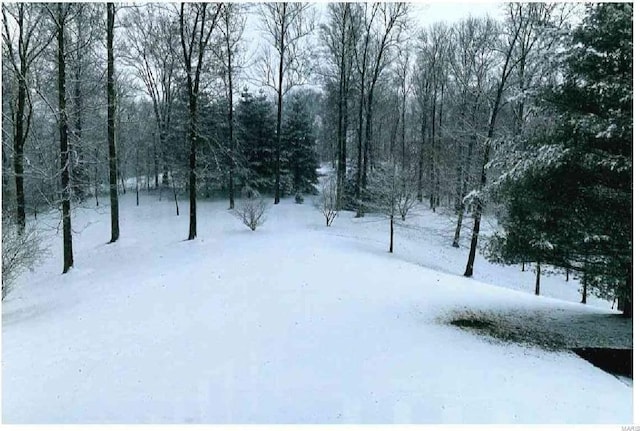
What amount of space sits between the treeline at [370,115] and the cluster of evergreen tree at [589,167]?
25 mm

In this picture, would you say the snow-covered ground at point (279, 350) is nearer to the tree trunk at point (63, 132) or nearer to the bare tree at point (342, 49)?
the tree trunk at point (63, 132)

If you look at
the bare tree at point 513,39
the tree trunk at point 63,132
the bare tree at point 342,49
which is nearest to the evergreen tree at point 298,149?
the bare tree at point 342,49

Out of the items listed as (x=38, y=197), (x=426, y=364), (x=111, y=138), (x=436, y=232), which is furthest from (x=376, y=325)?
(x=38, y=197)

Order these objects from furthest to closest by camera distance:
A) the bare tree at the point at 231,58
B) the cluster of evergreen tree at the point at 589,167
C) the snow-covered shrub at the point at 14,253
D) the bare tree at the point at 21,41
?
1. the bare tree at the point at 231,58
2. the bare tree at the point at 21,41
3. the snow-covered shrub at the point at 14,253
4. the cluster of evergreen tree at the point at 589,167

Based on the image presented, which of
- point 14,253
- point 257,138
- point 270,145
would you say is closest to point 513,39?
point 270,145

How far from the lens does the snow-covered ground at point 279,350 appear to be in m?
4.94

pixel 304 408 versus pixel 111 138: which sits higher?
pixel 111 138

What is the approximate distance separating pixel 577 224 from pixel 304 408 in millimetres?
5508

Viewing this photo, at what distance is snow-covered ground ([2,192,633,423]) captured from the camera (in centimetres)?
494

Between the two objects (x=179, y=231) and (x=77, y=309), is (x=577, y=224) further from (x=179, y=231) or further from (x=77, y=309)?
(x=179, y=231)

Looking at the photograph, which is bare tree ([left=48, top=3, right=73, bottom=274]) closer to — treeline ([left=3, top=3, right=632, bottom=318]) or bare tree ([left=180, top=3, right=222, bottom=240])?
treeline ([left=3, top=3, right=632, bottom=318])

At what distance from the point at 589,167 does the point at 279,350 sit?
5.71 metres
